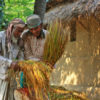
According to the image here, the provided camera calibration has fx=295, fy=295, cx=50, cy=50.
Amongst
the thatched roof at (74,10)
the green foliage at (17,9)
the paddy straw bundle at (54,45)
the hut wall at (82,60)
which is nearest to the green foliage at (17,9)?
the green foliage at (17,9)

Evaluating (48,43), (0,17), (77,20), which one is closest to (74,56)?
(77,20)

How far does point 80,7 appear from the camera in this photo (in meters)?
5.00

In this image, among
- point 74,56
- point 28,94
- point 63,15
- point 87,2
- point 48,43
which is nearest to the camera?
point 28,94

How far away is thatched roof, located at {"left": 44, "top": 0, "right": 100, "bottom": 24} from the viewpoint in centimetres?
462

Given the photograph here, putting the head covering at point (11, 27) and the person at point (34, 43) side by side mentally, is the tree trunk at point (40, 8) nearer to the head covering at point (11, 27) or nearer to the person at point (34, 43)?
the person at point (34, 43)

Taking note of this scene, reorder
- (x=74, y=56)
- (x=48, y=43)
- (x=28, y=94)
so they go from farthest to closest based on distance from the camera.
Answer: (x=74, y=56)
(x=48, y=43)
(x=28, y=94)

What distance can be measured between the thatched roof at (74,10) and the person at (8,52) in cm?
192

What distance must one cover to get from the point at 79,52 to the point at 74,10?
967 mm

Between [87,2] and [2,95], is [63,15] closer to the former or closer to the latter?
[87,2]

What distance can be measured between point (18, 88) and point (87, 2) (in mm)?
2466

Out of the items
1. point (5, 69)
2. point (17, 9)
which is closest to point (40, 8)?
point (17, 9)

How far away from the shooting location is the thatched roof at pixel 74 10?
4.62m

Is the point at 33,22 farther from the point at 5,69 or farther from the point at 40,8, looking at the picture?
the point at 40,8

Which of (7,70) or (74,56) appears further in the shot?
(74,56)
